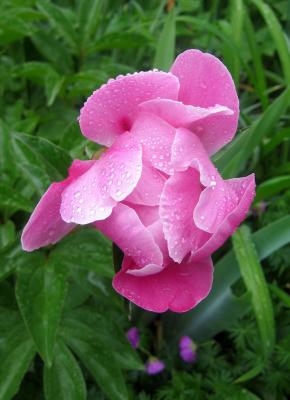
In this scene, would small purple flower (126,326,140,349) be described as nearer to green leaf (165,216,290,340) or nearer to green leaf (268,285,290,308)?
green leaf (165,216,290,340)

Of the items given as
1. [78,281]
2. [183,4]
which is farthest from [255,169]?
[78,281]

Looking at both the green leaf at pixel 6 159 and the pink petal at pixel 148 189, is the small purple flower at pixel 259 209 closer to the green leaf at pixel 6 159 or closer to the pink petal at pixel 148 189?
the green leaf at pixel 6 159

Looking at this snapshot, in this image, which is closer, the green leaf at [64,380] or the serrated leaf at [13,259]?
the serrated leaf at [13,259]

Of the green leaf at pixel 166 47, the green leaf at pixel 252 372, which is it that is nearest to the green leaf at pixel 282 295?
the green leaf at pixel 252 372

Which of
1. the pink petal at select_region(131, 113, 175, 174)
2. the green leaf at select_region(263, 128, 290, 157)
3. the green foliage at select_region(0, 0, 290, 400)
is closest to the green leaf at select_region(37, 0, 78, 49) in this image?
the green foliage at select_region(0, 0, 290, 400)

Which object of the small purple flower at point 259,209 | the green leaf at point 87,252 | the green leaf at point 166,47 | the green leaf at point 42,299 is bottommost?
the small purple flower at point 259,209

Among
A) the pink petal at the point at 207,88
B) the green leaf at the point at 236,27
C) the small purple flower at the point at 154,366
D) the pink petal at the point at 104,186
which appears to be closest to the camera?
the pink petal at the point at 104,186

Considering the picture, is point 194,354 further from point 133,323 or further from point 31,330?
point 31,330

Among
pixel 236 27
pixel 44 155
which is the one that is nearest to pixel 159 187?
pixel 44 155

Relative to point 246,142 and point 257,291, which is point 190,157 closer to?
point 246,142
